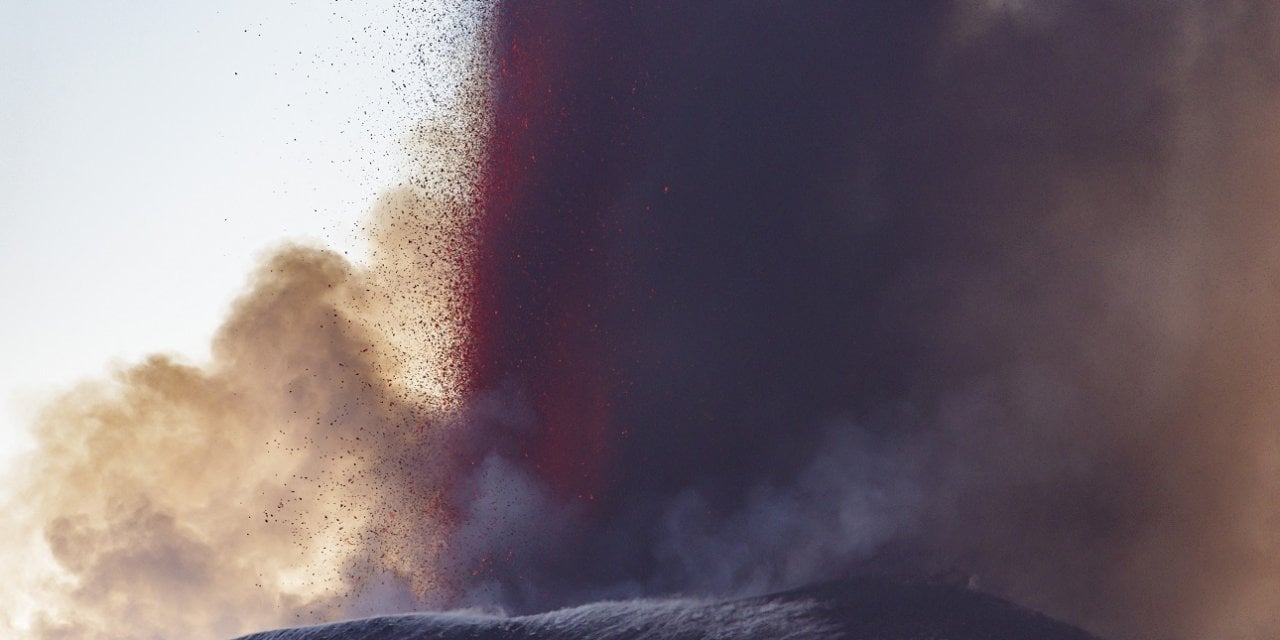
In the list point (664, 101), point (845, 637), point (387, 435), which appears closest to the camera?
point (845, 637)

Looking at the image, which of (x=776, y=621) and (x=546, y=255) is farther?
(x=546, y=255)

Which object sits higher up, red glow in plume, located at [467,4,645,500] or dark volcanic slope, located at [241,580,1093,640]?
red glow in plume, located at [467,4,645,500]

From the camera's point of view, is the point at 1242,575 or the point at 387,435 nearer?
the point at 1242,575

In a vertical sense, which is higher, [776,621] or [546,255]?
[546,255]

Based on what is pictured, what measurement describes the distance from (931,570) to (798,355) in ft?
23.1

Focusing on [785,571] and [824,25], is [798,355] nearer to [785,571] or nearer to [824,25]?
[785,571]

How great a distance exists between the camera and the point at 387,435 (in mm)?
47656

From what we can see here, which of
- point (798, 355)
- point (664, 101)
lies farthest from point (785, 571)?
point (664, 101)

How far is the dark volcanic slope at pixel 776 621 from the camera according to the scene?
1188 inches

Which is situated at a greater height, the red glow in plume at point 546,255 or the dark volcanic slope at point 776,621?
the red glow in plume at point 546,255

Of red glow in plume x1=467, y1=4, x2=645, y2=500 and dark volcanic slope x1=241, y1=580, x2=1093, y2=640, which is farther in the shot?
red glow in plume x1=467, y1=4, x2=645, y2=500

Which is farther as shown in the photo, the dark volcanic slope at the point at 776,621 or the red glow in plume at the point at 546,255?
the red glow in plume at the point at 546,255

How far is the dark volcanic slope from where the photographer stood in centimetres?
3017

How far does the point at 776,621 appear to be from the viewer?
3108 centimetres
